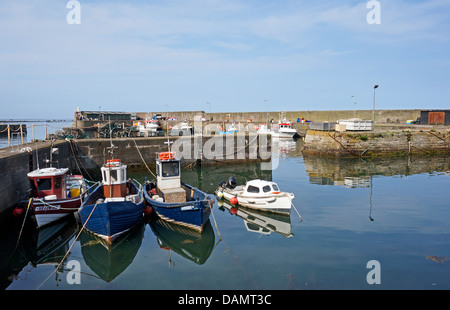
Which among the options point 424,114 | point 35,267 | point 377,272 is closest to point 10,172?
point 35,267

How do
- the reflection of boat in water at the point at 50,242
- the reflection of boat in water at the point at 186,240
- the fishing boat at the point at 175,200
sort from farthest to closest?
the fishing boat at the point at 175,200
the reflection of boat in water at the point at 186,240
the reflection of boat in water at the point at 50,242

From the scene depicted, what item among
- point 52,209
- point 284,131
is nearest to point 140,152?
point 52,209

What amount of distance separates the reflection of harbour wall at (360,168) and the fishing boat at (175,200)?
1298cm

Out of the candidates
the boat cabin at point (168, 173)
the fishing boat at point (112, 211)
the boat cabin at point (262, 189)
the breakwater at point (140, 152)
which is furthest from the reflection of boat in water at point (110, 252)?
the boat cabin at point (262, 189)

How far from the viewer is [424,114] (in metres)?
50.7

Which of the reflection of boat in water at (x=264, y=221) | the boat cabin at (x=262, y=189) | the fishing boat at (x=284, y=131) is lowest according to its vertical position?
the reflection of boat in water at (x=264, y=221)

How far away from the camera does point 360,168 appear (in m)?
31.0

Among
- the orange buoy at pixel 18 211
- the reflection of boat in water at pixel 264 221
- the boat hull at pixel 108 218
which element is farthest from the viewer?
the reflection of boat in water at pixel 264 221

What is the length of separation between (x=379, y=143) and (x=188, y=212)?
108ft

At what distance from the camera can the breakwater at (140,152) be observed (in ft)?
63.0

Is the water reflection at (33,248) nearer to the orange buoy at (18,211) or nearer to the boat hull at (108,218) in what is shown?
the orange buoy at (18,211)
